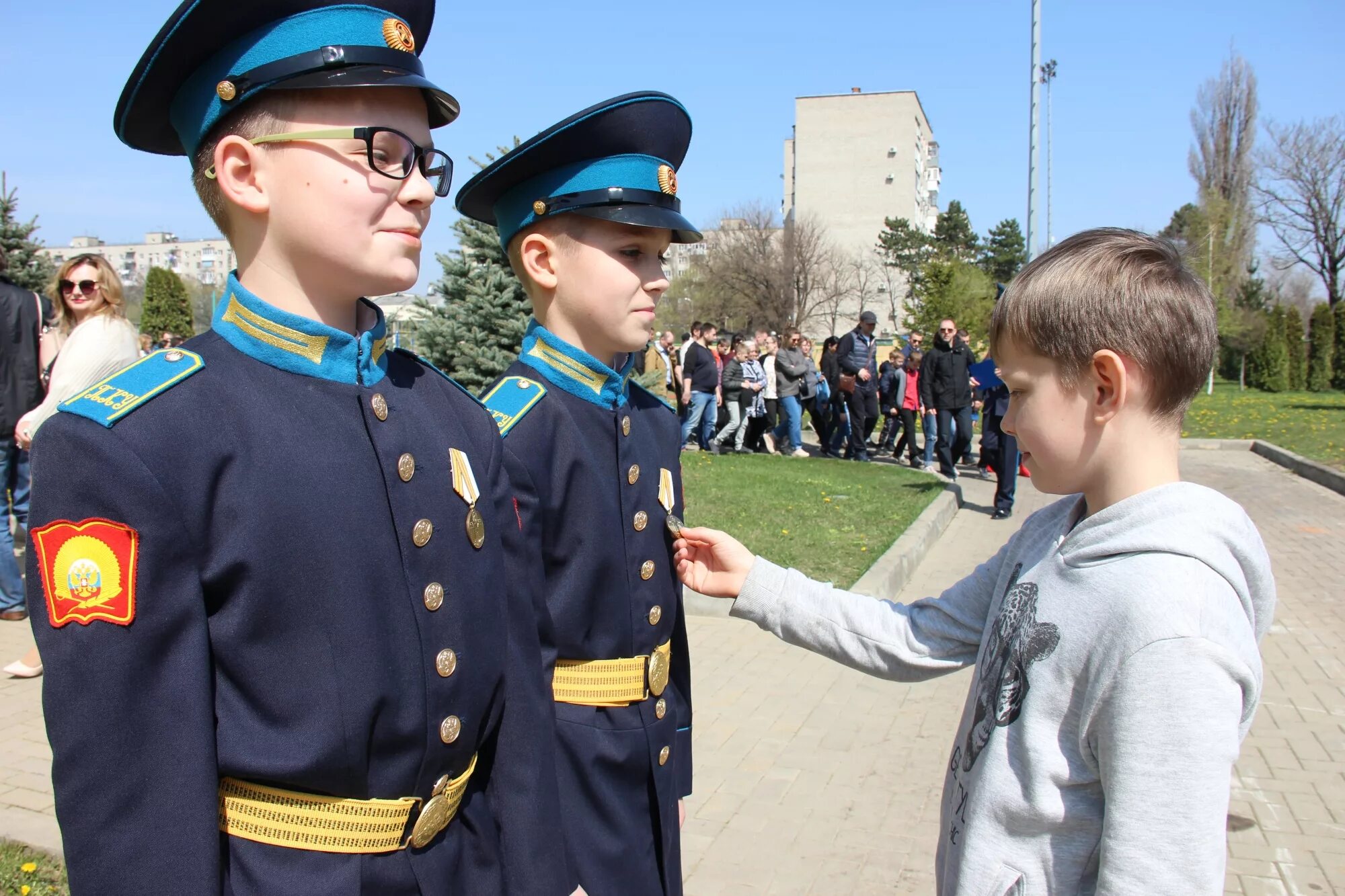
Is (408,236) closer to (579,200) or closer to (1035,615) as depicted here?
(579,200)

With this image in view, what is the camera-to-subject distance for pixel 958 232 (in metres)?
61.1

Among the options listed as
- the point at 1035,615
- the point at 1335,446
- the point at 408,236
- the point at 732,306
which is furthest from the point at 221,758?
the point at 732,306

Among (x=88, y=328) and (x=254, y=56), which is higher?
(x=254, y=56)

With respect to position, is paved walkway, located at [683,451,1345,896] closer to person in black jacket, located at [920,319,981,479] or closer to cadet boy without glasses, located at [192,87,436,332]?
cadet boy without glasses, located at [192,87,436,332]

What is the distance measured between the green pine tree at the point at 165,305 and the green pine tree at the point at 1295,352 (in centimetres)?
3415

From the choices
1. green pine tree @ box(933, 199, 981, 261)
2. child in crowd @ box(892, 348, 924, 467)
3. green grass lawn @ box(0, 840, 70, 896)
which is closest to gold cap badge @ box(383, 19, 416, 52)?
green grass lawn @ box(0, 840, 70, 896)

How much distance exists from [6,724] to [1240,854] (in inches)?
192

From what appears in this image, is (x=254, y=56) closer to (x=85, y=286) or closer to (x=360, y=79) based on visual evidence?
(x=360, y=79)

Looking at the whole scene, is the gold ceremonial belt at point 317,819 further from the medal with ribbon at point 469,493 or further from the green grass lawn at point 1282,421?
the green grass lawn at point 1282,421

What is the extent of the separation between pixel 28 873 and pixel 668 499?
2.41m

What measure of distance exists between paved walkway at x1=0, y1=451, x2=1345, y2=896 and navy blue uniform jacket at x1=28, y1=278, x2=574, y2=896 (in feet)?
6.83

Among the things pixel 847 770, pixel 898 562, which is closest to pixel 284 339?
pixel 847 770

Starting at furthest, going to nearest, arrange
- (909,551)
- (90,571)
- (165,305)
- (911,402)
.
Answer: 1. (165,305)
2. (911,402)
3. (909,551)
4. (90,571)

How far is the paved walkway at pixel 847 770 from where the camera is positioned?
3.51 meters
